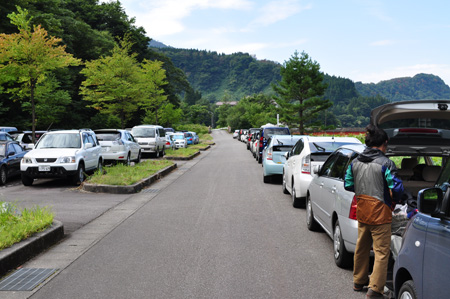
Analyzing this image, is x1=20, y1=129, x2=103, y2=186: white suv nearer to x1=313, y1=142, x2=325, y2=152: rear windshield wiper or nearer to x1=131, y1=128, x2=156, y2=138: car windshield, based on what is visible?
x1=313, y1=142, x2=325, y2=152: rear windshield wiper

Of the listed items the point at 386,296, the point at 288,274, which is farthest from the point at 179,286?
the point at 386,296

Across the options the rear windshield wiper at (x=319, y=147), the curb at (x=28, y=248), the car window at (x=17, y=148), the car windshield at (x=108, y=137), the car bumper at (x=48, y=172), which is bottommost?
the curb at (x=28, y=248)

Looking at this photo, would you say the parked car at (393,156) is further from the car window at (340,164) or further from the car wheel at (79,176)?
the car wheel at (79,176)

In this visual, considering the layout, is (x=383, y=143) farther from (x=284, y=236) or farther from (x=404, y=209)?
(x=284, y=236)

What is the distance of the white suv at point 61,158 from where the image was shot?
12.1 m

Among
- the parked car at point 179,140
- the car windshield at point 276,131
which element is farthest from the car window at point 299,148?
the parked car at point 179,140

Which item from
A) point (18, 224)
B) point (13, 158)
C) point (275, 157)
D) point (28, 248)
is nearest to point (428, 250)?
point (28, 248)

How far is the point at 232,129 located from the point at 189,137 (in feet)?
288

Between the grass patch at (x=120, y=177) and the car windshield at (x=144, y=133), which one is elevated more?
the car windshield at (x=144, y=133)

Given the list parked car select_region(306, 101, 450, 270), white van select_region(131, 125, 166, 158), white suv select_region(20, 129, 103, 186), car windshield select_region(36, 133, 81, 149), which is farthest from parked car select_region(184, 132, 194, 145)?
parked car select_region(306, 101, 450, 270)

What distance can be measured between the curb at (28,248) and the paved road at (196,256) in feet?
0.47

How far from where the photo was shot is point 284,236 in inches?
263

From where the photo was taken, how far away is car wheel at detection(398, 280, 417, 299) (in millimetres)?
2820

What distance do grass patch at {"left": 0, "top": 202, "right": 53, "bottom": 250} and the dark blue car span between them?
4.87 meters
